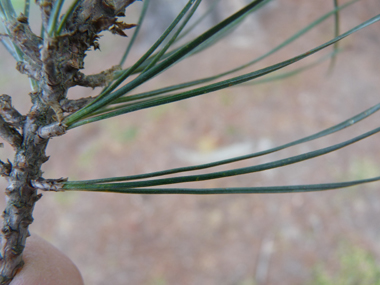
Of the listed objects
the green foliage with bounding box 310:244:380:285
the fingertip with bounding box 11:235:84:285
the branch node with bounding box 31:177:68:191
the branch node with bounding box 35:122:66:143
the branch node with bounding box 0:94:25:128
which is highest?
the green foliage with bounding box 310:244:380:285

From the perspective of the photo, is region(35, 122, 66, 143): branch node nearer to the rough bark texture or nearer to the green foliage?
the rough bark texture

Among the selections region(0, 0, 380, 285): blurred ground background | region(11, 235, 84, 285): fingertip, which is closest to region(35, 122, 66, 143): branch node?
region(11, 235, 84, 285): fingertip

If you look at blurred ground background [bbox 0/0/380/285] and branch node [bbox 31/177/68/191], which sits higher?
blurred ground background [bbox 0/0/380/285]

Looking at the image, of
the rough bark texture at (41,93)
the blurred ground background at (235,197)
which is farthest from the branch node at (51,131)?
the blurred ground background at (235,197)

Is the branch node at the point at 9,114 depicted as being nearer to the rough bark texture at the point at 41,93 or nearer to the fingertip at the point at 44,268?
the rough bark texture at the point at 41,93

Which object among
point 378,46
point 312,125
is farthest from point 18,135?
point 378,46

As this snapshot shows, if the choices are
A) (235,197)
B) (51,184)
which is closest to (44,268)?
(51,184)

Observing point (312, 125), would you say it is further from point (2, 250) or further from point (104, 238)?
point (2, 250)

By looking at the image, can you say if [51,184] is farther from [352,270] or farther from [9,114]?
[352,270]
